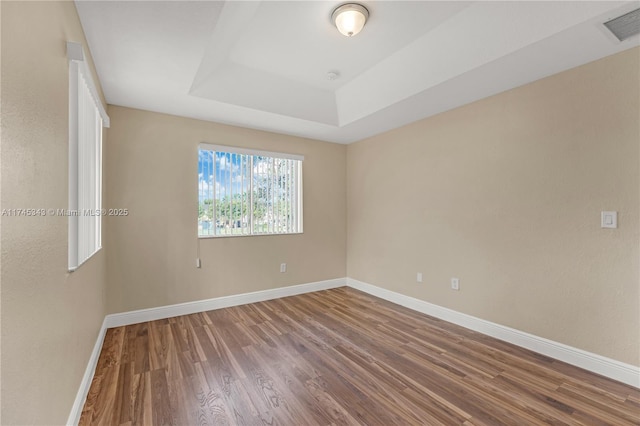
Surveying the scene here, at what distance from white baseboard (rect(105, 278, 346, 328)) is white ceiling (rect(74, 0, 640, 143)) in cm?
228

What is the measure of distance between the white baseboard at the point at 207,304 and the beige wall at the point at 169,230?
65 mm

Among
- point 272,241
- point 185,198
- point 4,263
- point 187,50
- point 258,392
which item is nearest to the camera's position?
point 4,263

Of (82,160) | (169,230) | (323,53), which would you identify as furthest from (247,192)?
(82,160)

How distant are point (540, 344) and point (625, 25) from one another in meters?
A: 2.44

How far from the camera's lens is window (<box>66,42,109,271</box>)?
5.23 feet

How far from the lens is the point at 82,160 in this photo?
5.88ft

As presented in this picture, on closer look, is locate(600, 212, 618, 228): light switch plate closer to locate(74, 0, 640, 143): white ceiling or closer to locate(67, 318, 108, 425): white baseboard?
locate(74, 0, 640, 143): white ceiling

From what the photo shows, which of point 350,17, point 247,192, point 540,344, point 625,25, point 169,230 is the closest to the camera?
point 625,25

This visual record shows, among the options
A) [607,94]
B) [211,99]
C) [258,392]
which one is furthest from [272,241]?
[607,94]

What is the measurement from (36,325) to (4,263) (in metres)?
0.38

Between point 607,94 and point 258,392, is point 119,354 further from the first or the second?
point 607,94

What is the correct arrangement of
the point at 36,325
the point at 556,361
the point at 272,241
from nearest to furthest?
the point at 36,325
the point at 556,361
the point at 272,241

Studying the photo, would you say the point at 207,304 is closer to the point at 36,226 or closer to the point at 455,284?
the point at 36,226

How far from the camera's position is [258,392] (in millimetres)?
1960
